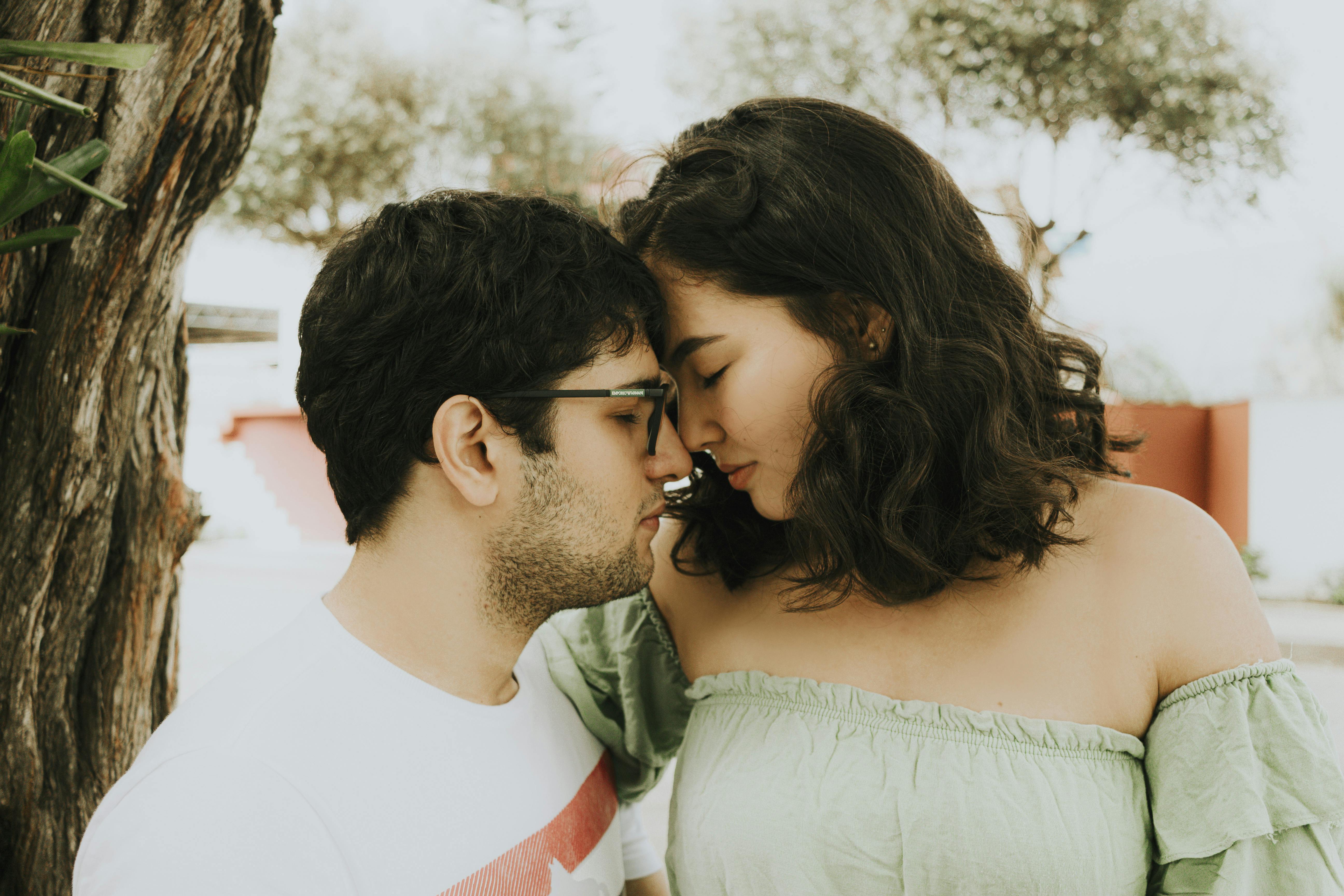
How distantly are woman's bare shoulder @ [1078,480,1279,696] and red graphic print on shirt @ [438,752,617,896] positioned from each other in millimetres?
975

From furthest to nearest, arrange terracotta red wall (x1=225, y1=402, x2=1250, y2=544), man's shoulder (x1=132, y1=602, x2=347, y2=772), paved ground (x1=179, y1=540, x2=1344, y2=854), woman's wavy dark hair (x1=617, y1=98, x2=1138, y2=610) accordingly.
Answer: terracotta red wall (x1=225, y1=402, x2=1250, y2=544) → paved ground (x1=179, y1=540, x2=1344, y2=854) → woman's wavy dark hair (x1=617, y1=98, x2=1138, y2=610) → man's shoulder (x1=132, y1=602, x2=347, y2=772)

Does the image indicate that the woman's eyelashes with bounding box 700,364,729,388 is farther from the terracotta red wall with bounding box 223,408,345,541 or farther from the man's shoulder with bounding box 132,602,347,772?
the terracotta red wall with bounding box 223,408,345,541

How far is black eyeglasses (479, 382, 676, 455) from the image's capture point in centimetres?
163

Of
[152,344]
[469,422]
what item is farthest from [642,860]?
[152,344]

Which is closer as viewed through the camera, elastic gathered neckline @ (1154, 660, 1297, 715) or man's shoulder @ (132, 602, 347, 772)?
man's shoulder @ (132, 602, 347, 772)

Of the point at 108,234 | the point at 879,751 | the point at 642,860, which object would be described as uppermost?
the point at 108,234

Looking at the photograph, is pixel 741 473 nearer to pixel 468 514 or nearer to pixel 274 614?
pixel 468 514

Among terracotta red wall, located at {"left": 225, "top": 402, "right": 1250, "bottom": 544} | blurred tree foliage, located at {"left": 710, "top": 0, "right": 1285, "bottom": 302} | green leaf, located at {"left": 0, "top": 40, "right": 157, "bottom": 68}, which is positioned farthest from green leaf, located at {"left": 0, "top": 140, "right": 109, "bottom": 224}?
blurred tree foliage, located at {"left": 710, "top": 0, "right": 1285, "bottom": 302}

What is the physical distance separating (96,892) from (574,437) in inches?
35.8

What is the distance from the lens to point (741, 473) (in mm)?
1820

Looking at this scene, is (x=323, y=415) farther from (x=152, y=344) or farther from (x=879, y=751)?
(x=879, y=751)

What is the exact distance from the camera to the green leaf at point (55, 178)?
47.9 inches

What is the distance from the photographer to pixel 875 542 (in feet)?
5.64

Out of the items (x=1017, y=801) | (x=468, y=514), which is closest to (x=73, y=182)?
(x=468, y=514)
